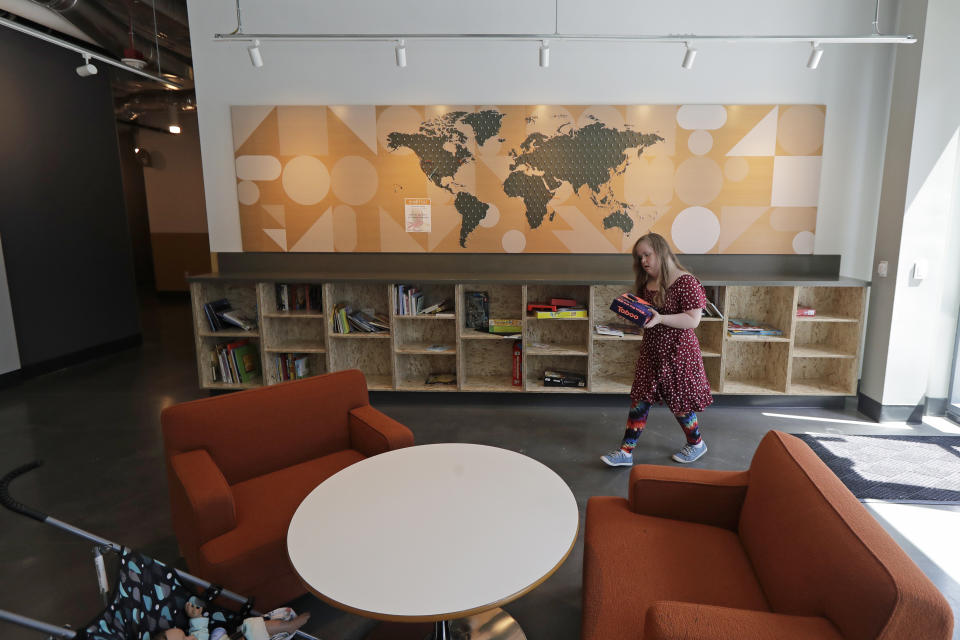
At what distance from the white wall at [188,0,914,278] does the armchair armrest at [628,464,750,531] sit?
3.67 meters

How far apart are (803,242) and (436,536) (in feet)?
14.9

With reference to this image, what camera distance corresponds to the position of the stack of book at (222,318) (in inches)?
197

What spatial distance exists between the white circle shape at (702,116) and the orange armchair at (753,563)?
3511 mm

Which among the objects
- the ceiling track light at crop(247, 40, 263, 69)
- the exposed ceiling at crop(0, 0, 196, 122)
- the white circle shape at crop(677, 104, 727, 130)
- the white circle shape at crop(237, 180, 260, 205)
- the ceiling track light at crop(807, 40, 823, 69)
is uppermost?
the exposed ceiling at crop(0, 0, 196, 122)

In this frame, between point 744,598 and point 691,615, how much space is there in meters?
0.47

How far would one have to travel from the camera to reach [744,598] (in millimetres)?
1726

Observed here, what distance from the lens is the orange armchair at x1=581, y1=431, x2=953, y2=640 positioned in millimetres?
1299

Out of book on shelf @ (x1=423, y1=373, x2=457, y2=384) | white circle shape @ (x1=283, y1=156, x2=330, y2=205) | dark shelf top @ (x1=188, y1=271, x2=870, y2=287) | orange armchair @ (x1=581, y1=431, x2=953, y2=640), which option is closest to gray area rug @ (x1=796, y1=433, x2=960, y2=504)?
dark shelf top @ (x1=188, y1=271, x2=870, y2=287)

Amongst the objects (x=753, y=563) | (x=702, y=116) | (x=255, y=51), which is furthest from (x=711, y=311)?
(x=255, y=51)

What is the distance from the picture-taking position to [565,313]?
462 cm

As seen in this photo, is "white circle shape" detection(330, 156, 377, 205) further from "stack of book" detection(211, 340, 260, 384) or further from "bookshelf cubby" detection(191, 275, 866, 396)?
"stack of book" detection(211, 340, 260, 384)

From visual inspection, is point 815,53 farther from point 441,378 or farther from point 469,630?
point 469,630

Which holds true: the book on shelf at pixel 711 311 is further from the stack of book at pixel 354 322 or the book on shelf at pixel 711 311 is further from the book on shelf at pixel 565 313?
the stack of book at pixel 354 322

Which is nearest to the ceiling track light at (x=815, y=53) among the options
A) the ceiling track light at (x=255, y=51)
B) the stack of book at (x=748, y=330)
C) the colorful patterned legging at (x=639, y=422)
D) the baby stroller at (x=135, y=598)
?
the stack of book at (x=748, y=330)
